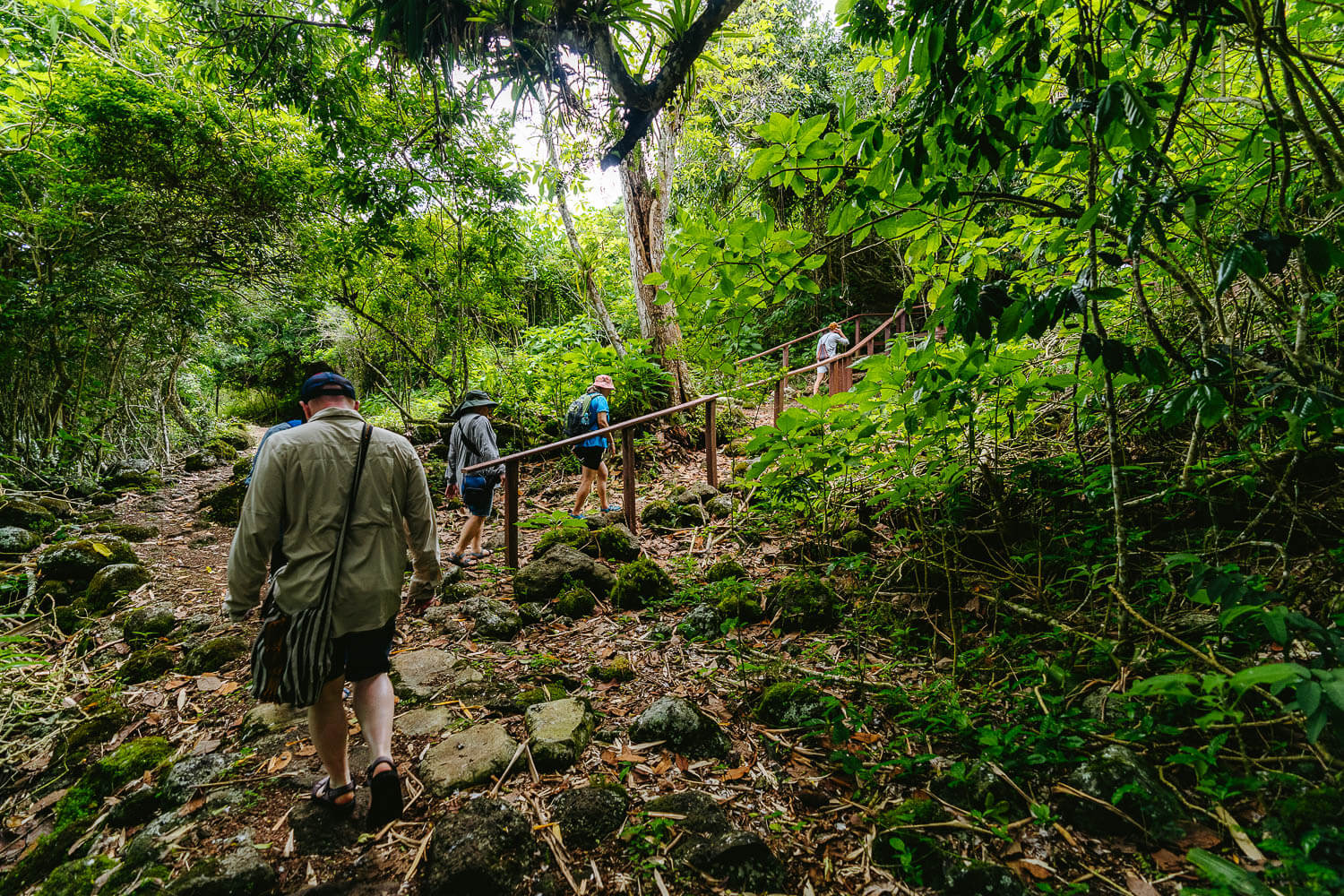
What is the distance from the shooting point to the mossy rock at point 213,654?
11.5ft

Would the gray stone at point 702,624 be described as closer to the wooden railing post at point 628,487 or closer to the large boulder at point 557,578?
the large boulder at point 557,578

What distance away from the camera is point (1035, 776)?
1.84 metres

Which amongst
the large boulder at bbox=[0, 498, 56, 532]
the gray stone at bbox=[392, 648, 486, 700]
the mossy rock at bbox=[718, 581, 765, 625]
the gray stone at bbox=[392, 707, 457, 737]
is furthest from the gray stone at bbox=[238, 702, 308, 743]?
the large boulder at bbox=[0, 498, 56, 532]

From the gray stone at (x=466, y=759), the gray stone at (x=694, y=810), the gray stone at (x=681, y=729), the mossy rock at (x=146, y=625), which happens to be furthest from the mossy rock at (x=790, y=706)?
the mossy rock at (x=146, y=625)

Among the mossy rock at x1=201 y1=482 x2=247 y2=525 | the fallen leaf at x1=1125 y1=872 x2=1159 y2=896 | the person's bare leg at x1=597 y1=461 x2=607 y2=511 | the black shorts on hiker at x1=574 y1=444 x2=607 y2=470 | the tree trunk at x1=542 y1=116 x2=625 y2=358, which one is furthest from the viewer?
the tree trunk at x1=542 y1=116 x2=625 y2=358

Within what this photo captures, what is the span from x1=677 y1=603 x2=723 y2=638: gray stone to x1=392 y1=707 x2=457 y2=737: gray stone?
137 cm

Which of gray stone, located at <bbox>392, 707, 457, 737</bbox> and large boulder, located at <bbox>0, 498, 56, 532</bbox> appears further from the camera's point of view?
large boulder, located at <bbox>0, 498, 56, 532</bbox>

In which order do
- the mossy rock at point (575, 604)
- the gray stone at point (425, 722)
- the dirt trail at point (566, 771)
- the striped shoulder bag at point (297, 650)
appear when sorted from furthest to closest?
the mossy rock at point (575, 604), the gray stone at point (425, 722), the striped shoulder bag at point (297, 650), the dirt trail at point (566, 771)

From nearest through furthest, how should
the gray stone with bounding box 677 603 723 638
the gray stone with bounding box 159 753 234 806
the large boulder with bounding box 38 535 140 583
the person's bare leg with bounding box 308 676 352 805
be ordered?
the person's bare leg with bounding box 308 676 352 805 < the gray stone with bounding box 159 753 234 806 < the gray stone with bounding box 677 603 723 638 < the large boulder with bounding box 38 535 140 583

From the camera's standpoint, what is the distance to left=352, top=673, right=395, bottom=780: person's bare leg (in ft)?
7.01

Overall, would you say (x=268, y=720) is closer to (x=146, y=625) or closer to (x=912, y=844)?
(x=146, y=625)

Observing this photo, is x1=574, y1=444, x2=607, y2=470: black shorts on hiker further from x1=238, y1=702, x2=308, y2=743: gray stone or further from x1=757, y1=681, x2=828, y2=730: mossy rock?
x1=757, y1=681, x2=828, y2=730: mossy rock

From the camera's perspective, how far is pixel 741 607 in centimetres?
333

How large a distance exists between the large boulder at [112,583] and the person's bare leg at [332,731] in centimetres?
400
